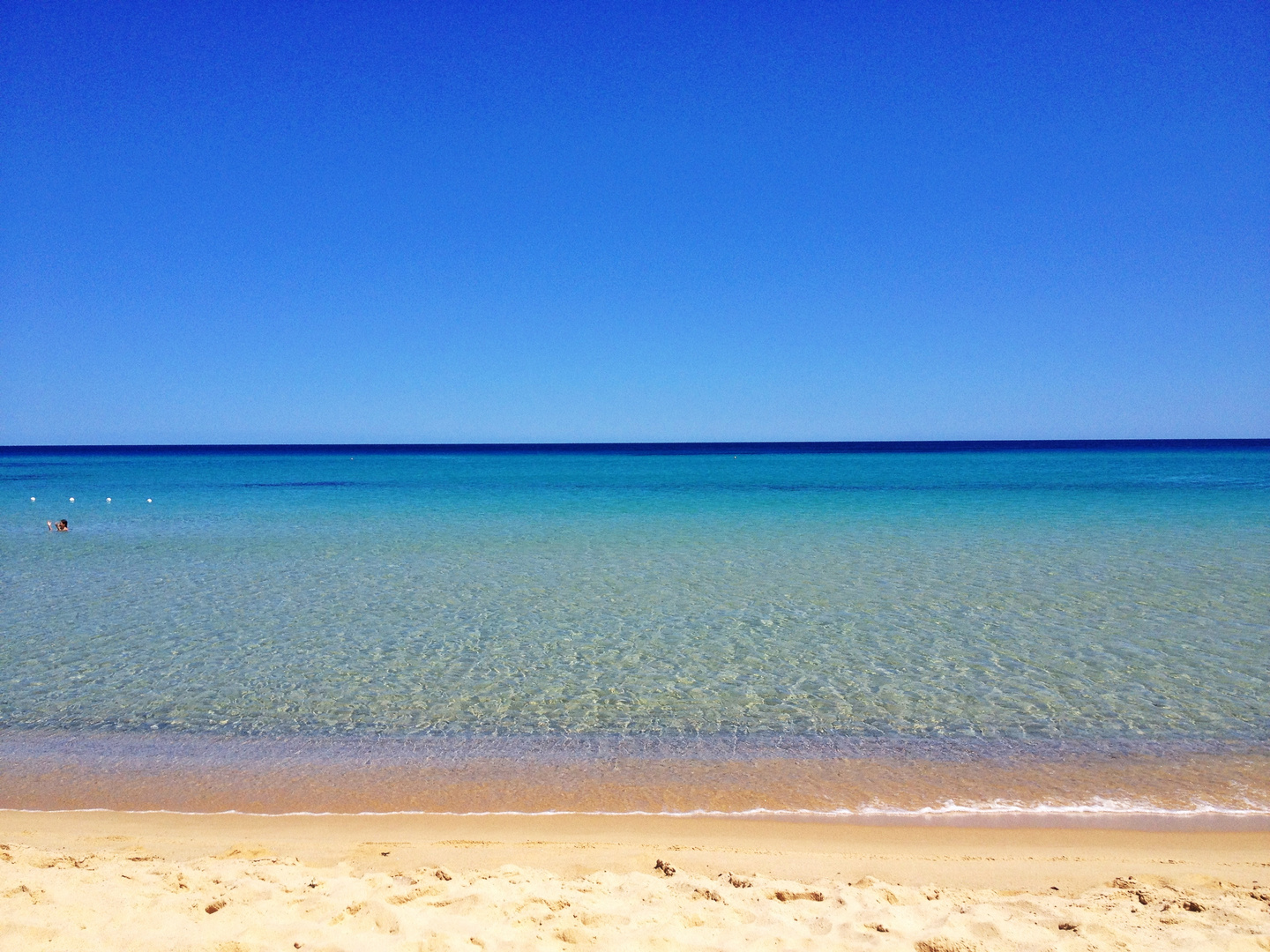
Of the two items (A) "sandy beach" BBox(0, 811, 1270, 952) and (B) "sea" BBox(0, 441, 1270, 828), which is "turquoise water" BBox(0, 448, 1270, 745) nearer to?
(B) "sea" BBox(0, 441, 1270, 828)

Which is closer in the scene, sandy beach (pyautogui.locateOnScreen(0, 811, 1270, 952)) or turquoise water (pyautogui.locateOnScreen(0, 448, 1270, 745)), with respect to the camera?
sandy beach (pyautogui.locateOnScreen(0, 811, 1270, 952))

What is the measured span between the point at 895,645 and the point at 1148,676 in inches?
91.9

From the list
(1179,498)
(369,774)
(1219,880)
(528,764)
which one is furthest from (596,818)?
(1179,498)

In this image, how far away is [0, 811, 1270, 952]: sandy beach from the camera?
335 centimetres

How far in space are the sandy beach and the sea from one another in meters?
0.31

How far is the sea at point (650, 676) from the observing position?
17.1 ft

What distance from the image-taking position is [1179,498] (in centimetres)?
2703

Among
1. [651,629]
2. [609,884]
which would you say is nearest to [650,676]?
[651,629]

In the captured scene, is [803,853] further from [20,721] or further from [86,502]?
[86,502]

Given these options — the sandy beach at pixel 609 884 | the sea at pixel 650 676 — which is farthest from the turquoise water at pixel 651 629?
the sandy beach at pixel 609 884

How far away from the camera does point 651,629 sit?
934cm

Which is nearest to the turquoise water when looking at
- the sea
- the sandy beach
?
the sea

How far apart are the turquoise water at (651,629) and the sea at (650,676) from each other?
0.16 ft

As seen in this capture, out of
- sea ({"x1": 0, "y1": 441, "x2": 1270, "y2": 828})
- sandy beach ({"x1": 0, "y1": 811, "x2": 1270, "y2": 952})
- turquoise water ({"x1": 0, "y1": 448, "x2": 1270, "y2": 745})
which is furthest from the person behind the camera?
turquoise water ({"x1": 0, "y1": 448, "x2": 1270, "y2": 745})
